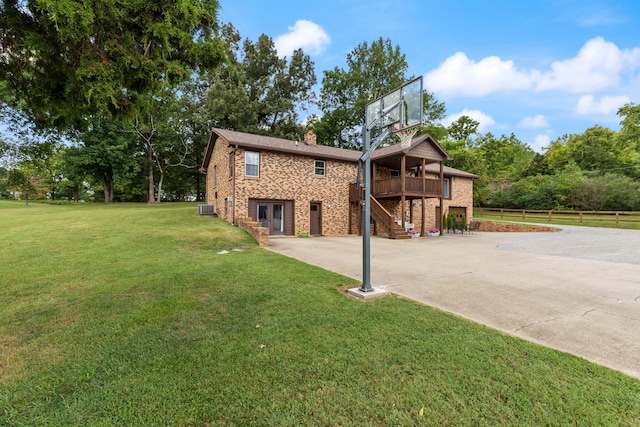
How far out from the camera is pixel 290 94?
3738cm

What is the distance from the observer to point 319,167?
58.2ft

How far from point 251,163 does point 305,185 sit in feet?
11.2

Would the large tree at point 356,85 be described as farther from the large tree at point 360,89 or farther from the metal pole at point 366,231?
the metal pole at point 366,231

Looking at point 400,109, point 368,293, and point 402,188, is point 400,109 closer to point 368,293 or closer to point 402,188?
point 368,293

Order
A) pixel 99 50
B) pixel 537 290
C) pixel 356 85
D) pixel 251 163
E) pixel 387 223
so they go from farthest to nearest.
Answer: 1. pixel 356 85
2. pixel 387 223
3. pixel 251 163
4. pixel 537 290
5. pixel 99 50

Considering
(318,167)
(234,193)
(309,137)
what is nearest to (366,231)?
(234,193)

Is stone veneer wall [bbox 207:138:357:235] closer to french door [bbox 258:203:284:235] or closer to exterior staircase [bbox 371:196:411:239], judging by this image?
french door [bbox 258:203:284:235]

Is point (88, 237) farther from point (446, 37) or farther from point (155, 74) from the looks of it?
point (446, 37)

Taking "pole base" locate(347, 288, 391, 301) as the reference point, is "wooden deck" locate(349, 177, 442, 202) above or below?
above

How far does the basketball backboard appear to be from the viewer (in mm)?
5742

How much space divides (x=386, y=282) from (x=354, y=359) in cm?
337

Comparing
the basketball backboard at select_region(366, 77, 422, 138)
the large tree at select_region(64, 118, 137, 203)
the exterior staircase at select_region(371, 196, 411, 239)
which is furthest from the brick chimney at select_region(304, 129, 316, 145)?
the large tree at select_region(64, 118, 137, 203)

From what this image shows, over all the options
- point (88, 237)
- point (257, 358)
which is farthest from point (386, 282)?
point (88, 237)

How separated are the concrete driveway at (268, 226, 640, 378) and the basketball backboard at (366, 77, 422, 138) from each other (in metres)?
3.29
